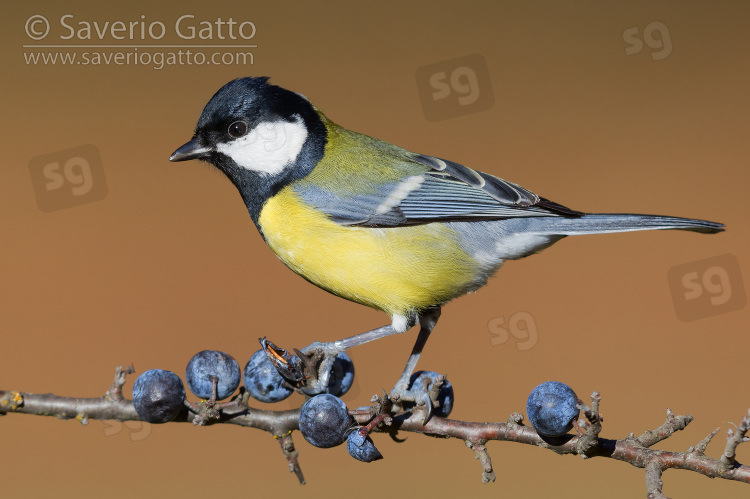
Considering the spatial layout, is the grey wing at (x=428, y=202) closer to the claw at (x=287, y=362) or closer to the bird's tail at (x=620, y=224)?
the bird's tail at (x=620, y=224)

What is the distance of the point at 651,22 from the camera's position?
2811mm

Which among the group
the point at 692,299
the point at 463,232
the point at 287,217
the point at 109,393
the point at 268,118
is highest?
the point at 268,118

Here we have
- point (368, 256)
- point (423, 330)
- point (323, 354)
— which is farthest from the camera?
point (423, 330)

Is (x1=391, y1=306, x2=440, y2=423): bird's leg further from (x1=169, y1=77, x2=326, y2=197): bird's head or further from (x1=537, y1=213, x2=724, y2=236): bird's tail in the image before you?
(x1=169, y1=77, x2=326, y2=197): bird's head

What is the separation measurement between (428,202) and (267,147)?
0.36 metres

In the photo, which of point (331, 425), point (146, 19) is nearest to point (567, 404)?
point (331, 425)

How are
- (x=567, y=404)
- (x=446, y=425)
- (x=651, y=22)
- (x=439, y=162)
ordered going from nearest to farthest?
(x=567, y=404)
(x=446, y=425)
(x=439, y=162)
(x=651, y=22)

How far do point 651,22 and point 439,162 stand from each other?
1787mm

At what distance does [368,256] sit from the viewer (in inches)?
52.7

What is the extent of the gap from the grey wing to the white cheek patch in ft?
0.26

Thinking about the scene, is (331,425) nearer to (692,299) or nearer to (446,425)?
(446,425)

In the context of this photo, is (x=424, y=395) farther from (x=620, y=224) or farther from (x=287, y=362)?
(x=620, y=224)

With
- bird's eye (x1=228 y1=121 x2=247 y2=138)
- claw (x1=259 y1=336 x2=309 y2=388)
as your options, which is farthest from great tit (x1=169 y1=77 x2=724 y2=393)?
claw (x1=259 y1=336 x2=309 y2=388)

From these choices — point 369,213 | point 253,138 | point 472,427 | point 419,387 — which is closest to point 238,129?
point 253,138
